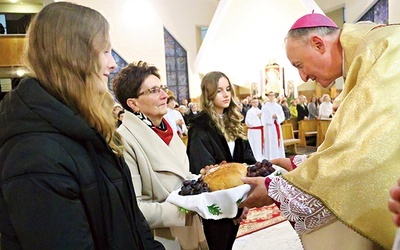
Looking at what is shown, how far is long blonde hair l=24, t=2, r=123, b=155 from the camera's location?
953 mm

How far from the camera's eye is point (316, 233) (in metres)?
1.46

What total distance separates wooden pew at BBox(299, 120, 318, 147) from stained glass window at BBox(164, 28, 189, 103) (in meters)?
6.32

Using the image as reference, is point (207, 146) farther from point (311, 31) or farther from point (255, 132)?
point (255, 132)

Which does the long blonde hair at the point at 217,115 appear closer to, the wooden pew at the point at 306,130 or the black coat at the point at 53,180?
the black coat at the point at 53,180

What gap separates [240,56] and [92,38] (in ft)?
45.6

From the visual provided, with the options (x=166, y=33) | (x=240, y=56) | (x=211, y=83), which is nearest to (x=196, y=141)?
(x=211, y=83)

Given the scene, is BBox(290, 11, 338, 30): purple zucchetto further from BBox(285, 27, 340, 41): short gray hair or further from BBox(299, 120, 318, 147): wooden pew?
BBox(299, 120, 318, 147): wooden pew

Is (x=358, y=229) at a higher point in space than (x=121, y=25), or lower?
lower

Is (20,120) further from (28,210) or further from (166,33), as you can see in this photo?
(166,33)

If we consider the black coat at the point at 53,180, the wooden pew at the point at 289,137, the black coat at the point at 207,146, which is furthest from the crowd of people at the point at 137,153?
the wooden pew at the point at 289,137

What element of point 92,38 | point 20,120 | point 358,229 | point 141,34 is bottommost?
point 358,229

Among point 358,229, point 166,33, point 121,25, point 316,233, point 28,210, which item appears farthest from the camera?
point 166,33

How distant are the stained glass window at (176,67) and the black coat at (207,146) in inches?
512

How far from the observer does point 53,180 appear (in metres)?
0.85
